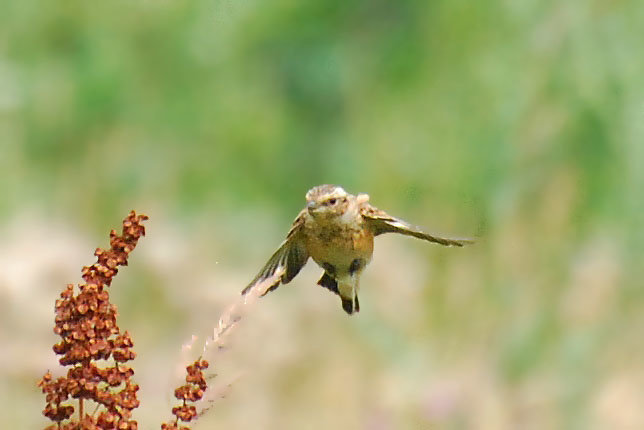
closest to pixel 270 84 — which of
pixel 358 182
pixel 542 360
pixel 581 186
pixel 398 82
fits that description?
pixel 398 82

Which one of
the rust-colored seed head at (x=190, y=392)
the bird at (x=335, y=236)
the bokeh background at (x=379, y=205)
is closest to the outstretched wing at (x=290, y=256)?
the bird at (x=335, y=236)

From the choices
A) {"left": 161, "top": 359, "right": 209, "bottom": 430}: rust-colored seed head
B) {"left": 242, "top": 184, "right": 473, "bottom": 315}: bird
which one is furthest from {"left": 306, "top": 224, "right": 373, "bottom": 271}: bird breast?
{"left": 161, "top": 359, "right": 209, "bottom": 430}: rust-colored seed head

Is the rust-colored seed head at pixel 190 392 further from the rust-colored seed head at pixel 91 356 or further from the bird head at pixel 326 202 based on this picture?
the bird head at pixel 326 202

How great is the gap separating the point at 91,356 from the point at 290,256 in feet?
2.23

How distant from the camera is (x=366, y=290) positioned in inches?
136

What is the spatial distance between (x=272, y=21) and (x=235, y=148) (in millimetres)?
700

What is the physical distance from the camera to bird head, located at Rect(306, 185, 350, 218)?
1.91 meters

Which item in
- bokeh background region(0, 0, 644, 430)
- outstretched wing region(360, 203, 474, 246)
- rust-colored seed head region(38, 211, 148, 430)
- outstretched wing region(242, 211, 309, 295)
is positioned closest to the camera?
rust-colored seed head region(38, 211, 148, 430)

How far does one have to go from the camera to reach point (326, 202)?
6.32 feet

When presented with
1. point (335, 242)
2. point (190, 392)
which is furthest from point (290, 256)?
point (190, 392)

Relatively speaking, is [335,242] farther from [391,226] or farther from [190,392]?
[190,392]

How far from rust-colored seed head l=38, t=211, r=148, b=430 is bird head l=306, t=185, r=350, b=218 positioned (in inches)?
23.9

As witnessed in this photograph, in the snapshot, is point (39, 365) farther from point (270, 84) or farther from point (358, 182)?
point (270, 84)

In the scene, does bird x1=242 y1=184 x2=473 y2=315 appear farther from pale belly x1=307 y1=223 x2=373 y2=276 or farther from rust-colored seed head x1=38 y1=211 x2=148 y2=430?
rust-colored seed head x1=38 y1=211 x2=148 y2=430
